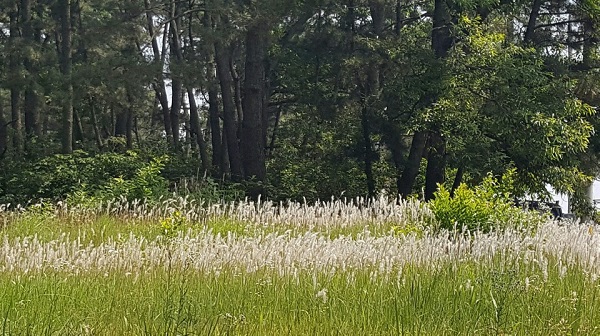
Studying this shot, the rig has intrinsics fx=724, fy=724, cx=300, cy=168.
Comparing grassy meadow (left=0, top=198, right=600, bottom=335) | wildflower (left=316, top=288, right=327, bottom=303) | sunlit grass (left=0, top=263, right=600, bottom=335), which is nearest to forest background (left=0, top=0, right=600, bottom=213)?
grassy meadow (left=0, top=198, right=600, bottom=335)

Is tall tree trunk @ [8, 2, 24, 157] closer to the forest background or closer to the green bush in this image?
the forest background

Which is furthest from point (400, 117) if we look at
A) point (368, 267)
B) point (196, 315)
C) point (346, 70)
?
point (196, 315)

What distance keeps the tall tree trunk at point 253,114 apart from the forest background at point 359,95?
39 millimetres

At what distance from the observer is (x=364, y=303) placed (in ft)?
16.9

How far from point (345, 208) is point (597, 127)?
448 inches

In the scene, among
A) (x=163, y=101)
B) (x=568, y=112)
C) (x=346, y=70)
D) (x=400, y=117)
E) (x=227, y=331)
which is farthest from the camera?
(x=163, y=101)

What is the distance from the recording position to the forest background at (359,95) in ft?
51.9

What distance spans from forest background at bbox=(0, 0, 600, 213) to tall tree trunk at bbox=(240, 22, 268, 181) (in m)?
0.04

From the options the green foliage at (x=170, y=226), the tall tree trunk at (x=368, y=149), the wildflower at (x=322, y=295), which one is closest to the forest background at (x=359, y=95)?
the tall tree trunk at (x=368, y=149)

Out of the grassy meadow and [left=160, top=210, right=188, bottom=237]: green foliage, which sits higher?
[left=160, top=210, right=188, bottom=237]: green foliage

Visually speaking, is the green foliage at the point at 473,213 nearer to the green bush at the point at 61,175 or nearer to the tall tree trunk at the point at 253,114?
the green bush at the point at 61,175

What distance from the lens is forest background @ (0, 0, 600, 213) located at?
51.9ft

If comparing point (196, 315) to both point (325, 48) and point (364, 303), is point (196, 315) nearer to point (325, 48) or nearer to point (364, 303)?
point (364, 303)

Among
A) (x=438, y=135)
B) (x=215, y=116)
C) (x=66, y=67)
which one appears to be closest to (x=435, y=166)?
(x=438, y=135)
